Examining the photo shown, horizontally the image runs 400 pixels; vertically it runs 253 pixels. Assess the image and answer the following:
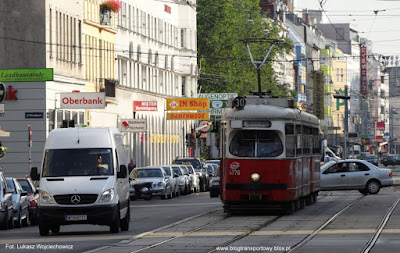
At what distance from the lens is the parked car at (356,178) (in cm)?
4972

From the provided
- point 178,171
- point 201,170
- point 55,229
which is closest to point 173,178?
point 178,171

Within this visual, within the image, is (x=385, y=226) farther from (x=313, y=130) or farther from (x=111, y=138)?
(x=313, y=130)

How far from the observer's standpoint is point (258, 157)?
31.8 meters

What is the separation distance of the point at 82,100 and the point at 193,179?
7623mm

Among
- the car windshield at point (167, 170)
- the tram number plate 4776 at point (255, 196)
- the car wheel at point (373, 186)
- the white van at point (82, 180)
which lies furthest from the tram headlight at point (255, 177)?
the car windshield at point (167, 170)

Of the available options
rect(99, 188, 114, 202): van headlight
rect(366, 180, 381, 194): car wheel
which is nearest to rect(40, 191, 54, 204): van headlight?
rect(99, 188, 114, 202): van headlight

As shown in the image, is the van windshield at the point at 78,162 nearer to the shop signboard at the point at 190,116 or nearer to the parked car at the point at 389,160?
the shop signboard at the point at 190,116

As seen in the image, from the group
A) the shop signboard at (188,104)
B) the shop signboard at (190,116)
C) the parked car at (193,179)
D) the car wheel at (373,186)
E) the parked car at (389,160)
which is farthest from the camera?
the parked car at (389,160)

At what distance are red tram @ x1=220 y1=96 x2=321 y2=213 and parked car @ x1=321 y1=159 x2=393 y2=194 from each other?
56.1 ft

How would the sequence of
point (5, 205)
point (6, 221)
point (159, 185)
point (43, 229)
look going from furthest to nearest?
point (159, 185)
point (6, 221)
point (5, 205)
point (43, 229)

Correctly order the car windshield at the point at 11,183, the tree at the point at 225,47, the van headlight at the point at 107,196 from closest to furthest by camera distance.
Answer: the van headlight at the point at 107,196
the car windshield at the point at 11,183
the tree at the point at 225,47

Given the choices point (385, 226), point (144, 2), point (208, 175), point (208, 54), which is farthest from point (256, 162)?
point (208, 54)

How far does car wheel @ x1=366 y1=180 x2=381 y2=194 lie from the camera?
4988cm

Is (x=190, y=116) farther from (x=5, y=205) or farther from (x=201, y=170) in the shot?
(x=5, y=205)
